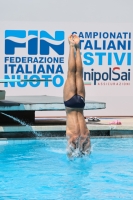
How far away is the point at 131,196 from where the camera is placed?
17.0ft

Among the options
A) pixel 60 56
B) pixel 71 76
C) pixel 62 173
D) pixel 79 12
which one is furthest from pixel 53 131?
pixel 79 12

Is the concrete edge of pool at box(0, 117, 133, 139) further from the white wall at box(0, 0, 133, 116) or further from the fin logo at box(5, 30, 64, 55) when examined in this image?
the fin logo at box(5, 30, 64, 55)

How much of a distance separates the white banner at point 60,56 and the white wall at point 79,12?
127mm

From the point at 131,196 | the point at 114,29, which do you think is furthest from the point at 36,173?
the point at 114,29

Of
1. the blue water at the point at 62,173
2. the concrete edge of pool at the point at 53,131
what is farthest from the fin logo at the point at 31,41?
the blue water at the point at 62,173

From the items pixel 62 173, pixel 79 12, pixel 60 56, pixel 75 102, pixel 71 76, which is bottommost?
pixel 62 173

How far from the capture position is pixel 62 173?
6348 mm

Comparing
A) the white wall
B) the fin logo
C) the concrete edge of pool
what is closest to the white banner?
the fin logo

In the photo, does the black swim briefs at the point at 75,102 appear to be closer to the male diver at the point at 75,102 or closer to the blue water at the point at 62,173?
the male diver at the point at 75,102

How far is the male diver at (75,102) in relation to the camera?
6605 millimetres

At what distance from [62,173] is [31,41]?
23.0 feet

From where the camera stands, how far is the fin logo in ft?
42.4

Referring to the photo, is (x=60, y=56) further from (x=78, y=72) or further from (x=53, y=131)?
(x=78, y=72)

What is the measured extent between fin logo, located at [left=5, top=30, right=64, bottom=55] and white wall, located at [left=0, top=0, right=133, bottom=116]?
31cm
